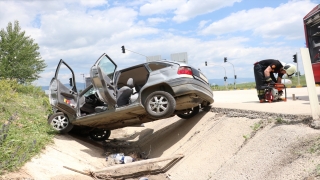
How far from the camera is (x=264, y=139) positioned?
19.3 feet

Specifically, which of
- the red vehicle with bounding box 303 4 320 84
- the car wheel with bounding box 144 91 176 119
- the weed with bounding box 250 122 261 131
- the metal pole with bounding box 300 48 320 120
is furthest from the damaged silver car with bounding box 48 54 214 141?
the red vehicle with bounding box 303 4 320 84

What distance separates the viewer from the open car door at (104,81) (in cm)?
→ 771

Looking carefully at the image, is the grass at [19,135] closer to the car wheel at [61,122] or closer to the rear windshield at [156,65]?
the car wheel at [61,122]

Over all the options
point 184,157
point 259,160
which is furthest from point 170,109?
point 259,160

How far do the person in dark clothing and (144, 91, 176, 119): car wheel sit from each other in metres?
4.79

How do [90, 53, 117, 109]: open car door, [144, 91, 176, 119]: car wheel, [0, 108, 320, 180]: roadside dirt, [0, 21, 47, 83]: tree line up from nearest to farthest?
1. [0, 108, 320, 180]: roadside dirt
2. [144, 91, 176, 119]: car wheel
3. [90, 53, 117, 109]: open car door
4. [0, 21, 47, 83]: tree

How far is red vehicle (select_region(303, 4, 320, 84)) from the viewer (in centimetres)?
1106

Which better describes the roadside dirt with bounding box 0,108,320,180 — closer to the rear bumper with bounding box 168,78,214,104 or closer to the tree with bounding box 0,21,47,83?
the rear bumper with bounding box 168,78,214,104

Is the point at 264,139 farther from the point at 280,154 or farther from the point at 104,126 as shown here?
the point at 104,126

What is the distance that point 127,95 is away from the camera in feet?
27.0

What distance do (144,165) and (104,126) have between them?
9.19ft

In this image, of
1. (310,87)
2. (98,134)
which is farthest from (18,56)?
(310,87)

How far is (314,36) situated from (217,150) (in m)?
6.81

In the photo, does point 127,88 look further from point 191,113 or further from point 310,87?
point 310,87
